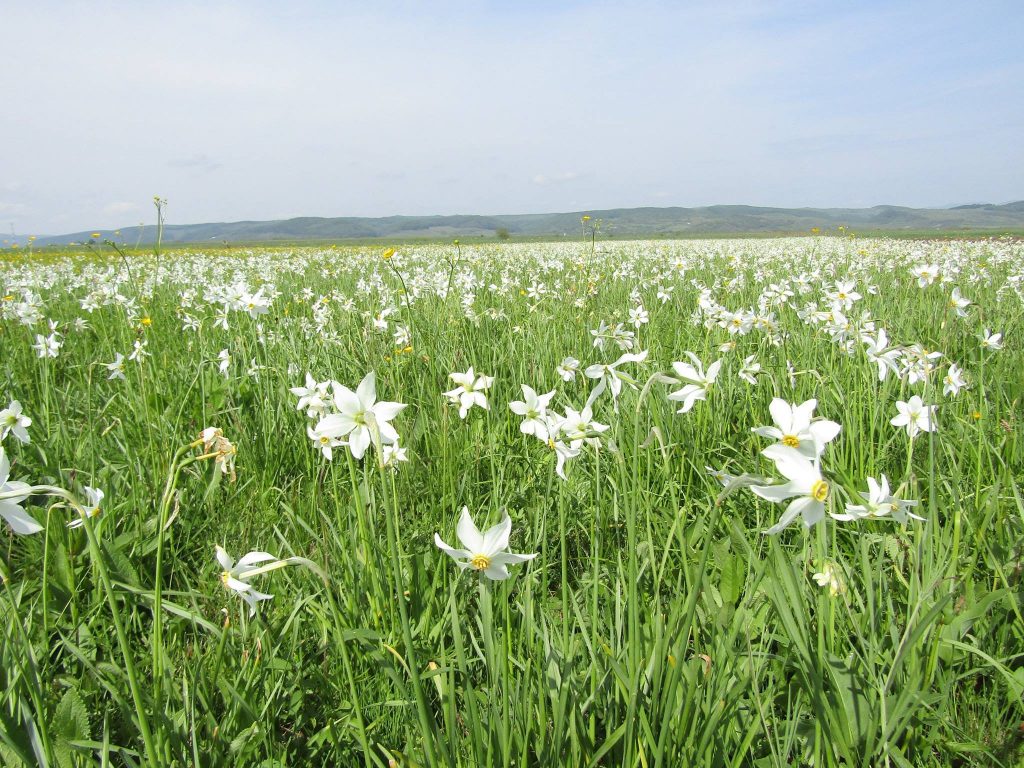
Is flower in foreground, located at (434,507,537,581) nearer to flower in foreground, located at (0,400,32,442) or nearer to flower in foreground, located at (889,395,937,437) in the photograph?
flower in foreground, located at (0,400,32,442)

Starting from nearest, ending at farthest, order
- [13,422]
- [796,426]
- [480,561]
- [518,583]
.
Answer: [480,561], [796,426], [13,422], [518,583]

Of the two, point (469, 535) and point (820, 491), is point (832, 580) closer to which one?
point (820, 491)

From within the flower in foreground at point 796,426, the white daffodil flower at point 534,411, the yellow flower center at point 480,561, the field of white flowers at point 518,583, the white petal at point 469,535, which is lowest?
the field of white flowers at point 518,583

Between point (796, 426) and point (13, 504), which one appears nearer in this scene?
point (13, 504)

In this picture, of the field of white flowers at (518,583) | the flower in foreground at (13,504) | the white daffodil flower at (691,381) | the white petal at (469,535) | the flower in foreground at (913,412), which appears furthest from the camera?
the flower in foreground at (913,412)

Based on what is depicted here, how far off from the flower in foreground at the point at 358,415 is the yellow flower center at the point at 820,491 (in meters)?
0.81

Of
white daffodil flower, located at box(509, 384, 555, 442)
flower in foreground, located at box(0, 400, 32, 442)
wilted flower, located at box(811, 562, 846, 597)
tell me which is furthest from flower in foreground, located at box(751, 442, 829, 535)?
flower in foreground, located at box(0, 400, 32, 442)

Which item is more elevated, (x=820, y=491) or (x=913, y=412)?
(x=820, y=491)

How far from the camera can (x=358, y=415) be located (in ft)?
4.38

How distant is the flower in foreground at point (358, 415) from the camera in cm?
128

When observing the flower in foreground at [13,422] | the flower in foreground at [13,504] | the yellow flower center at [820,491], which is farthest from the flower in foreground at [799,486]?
the flower in foreground at [13,422]

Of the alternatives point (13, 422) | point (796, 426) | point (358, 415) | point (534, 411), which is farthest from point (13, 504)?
point (796, 426)

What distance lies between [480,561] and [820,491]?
24.9 inches

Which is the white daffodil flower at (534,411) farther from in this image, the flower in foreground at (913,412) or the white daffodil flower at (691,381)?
the flower in foreground at (913,412)
